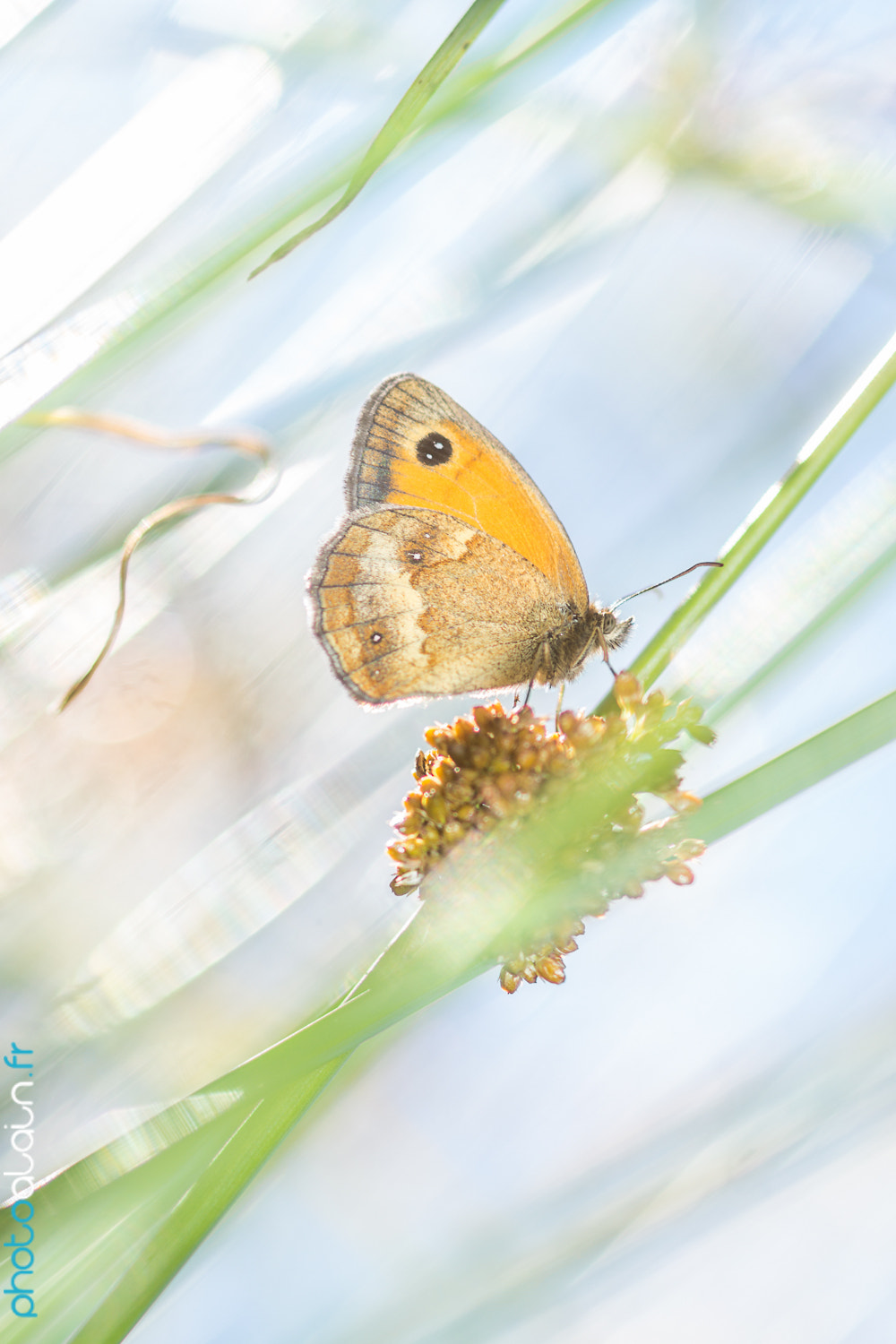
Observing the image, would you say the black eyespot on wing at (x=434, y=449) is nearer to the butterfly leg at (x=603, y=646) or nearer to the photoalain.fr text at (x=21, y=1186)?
the butterfly leg at (x=603, y=646)

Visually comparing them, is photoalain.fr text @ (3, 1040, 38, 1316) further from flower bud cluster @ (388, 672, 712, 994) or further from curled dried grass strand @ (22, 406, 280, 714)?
curled dried grass strand @ (22, 406, 280, 714)

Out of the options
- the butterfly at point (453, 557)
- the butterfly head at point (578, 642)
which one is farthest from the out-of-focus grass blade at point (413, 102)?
the butterfly head at point (578, 642)

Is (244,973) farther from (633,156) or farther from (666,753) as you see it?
(633,156)

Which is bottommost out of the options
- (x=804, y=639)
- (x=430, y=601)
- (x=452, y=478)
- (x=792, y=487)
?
(x=804, y=639)

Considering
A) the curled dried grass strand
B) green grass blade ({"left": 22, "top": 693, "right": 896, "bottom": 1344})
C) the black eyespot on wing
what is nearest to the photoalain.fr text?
green grass blade ({"left": 22, "top": 693, "right": 896, "bottom": 1344})

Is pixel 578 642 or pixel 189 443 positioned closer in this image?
pixel 189 443

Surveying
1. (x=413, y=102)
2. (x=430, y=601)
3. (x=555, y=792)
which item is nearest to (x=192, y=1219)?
(x=555, y=792)

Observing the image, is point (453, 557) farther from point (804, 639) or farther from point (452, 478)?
point (804, 639)
